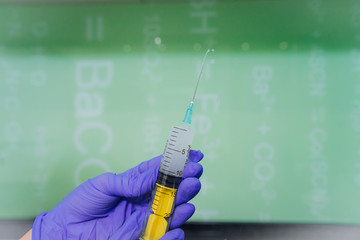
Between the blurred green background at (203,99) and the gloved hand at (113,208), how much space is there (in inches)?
14.2

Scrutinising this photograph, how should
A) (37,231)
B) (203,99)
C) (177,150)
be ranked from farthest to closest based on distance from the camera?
1. (203,99)
2. (37,231)
3. (177,150)

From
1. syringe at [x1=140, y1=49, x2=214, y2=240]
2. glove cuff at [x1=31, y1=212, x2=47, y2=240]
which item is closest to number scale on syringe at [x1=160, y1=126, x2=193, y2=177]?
syringe at [x1=140, y1=49, x2=214, y2=240]

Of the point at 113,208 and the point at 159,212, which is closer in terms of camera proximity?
the point at 159,212

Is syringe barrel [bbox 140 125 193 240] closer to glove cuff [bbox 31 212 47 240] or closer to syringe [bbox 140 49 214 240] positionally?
syringe [bbox 140 49 214 240]

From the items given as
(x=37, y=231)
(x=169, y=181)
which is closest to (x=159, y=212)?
(x=169, y=181)

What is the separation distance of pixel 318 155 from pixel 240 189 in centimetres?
38

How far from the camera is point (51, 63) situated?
117 centimetres

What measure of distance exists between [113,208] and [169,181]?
0.30m

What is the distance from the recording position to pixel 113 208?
0.82 m

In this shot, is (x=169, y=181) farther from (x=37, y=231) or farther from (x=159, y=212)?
(x=37, y=231)

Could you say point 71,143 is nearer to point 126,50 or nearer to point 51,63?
point 51,63

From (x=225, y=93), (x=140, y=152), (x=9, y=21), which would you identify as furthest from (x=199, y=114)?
(x=9, y=21)

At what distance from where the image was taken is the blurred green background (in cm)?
109

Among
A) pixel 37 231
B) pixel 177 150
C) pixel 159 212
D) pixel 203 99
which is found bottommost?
pixel 37 231
